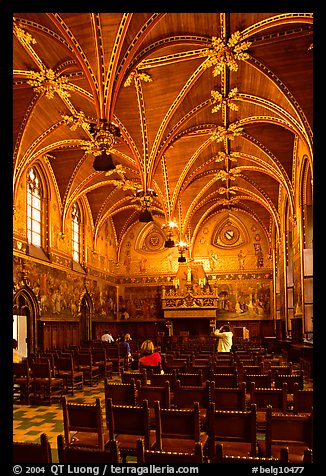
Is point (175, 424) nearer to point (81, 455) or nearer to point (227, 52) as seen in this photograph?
point (81, 455)

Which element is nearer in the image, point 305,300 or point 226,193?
point 305,300

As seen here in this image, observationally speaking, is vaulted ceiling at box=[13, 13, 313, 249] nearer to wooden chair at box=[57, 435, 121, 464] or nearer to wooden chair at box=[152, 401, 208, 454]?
wooden chair at box=[152, 401, 208, 454]

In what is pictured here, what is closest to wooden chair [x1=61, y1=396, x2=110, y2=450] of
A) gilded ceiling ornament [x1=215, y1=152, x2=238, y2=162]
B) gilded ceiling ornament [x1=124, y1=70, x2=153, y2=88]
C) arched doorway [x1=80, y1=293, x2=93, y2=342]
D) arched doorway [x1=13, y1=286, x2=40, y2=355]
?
gilded ceiling ornament [x1=124, y1=70, x2=153, y2=88]

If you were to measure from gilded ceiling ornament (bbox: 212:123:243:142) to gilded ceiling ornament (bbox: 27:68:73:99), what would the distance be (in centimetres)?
754

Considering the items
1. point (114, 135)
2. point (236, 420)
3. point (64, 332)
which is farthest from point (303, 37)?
point (64, 332)

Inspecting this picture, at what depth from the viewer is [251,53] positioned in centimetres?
1521

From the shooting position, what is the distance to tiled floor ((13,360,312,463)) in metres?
8.23

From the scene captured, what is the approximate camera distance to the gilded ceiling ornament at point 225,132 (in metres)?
21.3

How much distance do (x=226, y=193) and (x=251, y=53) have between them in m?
17.5

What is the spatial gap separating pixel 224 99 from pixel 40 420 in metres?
13.5
